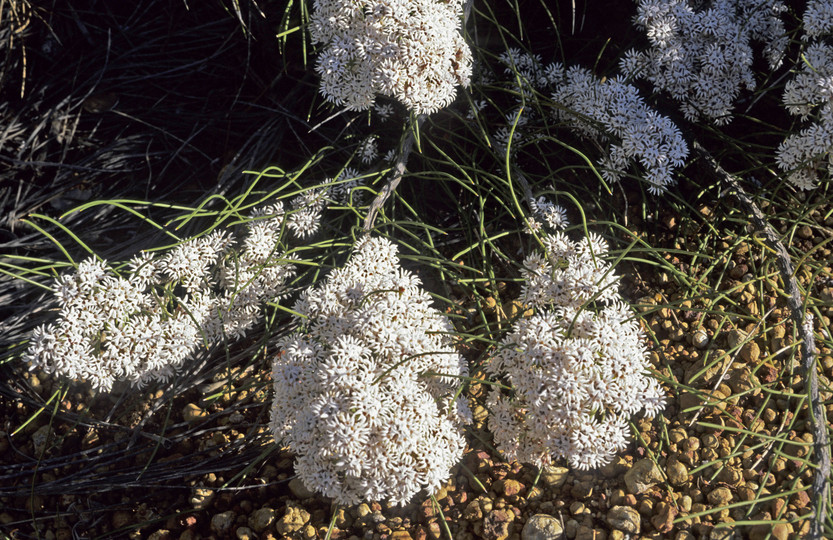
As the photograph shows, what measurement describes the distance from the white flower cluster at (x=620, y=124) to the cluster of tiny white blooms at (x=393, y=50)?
0.88 ft

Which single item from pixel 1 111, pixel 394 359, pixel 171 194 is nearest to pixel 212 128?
pixel 171 194

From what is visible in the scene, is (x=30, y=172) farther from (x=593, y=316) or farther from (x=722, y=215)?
(x=722, y=215)

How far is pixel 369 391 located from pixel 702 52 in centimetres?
112

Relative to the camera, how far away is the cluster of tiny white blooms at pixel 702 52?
4.72 feet

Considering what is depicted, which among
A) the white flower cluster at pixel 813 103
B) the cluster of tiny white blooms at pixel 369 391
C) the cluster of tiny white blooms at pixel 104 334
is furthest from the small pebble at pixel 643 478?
the cluster of tiny white blooms at pixel 104 334

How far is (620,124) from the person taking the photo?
1410 mm

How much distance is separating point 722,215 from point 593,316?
70 centimetres

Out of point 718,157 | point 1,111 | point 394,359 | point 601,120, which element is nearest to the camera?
point 394,359

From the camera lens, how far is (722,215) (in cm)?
160

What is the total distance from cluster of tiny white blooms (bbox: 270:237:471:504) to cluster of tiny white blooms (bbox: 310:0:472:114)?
0.37 m

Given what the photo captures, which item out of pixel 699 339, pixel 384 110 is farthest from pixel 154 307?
pixel 699 339

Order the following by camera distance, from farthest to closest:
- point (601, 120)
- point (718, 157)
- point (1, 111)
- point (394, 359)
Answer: point (1, 111) < point (718, 157) < point (601, 120) < point (394, 359)

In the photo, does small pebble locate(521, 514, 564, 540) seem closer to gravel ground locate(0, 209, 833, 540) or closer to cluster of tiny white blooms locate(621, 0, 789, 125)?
gravel ground locate(0, 209, 833, 540)

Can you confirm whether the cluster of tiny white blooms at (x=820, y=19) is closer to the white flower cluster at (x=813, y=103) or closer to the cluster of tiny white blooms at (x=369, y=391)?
the white flower cluster at (x=813, y=103)
